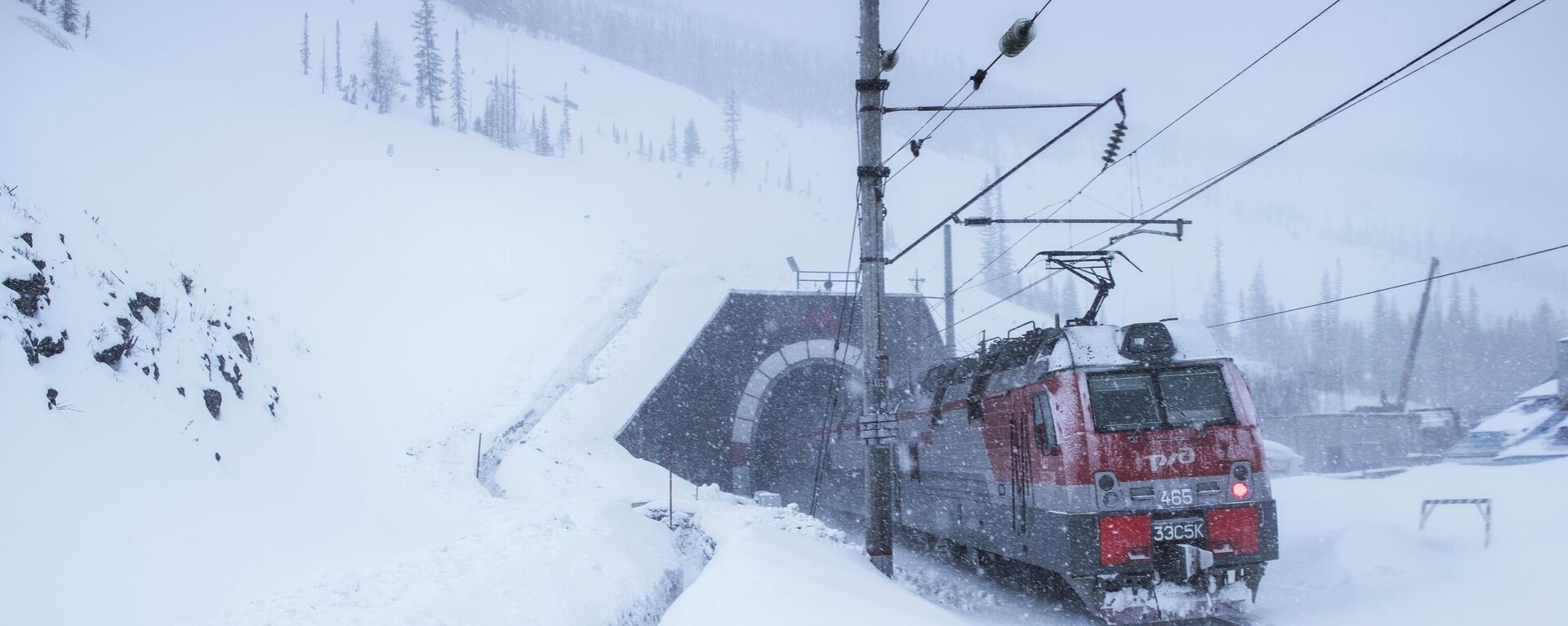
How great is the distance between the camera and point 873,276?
1120 cm

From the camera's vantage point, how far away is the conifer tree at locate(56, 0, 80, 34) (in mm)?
58328

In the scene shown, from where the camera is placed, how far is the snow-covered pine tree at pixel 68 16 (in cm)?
5834

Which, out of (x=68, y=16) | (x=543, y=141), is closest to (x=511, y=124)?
(x=543, y=141)

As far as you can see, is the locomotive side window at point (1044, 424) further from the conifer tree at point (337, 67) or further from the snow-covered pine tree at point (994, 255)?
the conifer tree at point (337, 67)

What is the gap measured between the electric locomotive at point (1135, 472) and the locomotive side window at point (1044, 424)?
0.05 feet

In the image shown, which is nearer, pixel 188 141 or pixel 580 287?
pixel 580 287

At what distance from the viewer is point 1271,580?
A: 1103 centimetres

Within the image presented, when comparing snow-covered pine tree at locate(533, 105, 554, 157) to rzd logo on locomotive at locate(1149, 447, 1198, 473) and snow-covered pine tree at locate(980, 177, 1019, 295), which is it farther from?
rzd logo on locomotive at locate(1149, 447, 1198, 473)

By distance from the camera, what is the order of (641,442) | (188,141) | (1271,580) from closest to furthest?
(1271,580) < (641,442) < (188,141)

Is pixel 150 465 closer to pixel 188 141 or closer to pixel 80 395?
pixel 80 395

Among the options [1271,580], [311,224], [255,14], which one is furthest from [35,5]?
[1271,580]

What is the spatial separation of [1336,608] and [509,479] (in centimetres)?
1731

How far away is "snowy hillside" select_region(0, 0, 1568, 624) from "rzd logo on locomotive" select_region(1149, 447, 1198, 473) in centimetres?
192

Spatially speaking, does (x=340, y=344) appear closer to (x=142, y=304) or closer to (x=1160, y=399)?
(x=142, y=304)
